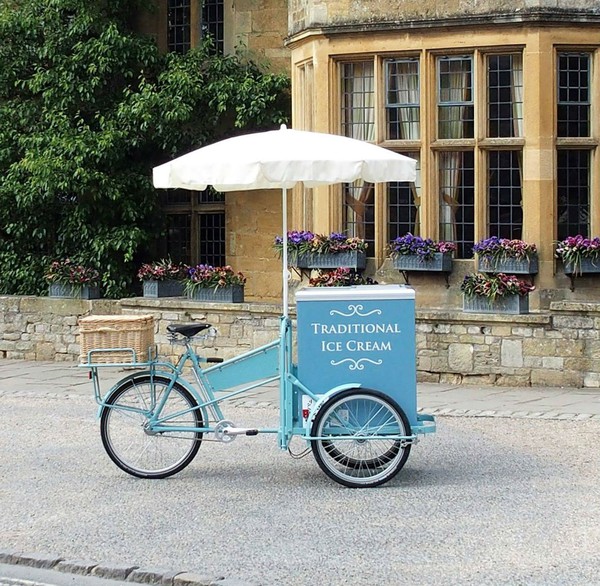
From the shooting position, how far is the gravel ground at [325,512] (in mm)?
6613

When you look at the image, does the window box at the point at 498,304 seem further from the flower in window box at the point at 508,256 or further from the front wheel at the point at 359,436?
the front wheel at the point at 359,436

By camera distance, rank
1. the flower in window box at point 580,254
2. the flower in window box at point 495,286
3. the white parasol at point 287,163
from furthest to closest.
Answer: the flower in window box at point 580,254 < the flower in window box at point 495,286 < the white parasol at point 287,163

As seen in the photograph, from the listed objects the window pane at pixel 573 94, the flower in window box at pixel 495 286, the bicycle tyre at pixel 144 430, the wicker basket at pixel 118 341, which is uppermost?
the window pane at pixel 573 94

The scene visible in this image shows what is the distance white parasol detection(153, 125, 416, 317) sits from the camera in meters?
9.02

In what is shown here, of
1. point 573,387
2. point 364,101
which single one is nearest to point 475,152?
point 364,101

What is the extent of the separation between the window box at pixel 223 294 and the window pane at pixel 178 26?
15.7 ft

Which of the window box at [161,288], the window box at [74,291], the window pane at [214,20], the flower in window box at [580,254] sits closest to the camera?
the flower in window box at [580,254]

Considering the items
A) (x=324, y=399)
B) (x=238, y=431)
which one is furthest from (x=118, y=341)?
(x=324, y=399)

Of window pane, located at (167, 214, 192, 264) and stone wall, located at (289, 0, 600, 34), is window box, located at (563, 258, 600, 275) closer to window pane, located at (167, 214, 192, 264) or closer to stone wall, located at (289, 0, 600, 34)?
stone wall, located at (289, 0, 600, 34)

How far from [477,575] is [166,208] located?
13864mm

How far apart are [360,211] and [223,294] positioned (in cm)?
199

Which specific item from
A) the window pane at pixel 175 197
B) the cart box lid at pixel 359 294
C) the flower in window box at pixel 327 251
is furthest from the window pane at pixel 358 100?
the cart box lid at pixel 359 294

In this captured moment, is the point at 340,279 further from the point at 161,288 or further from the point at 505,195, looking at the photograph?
the point at 161,288

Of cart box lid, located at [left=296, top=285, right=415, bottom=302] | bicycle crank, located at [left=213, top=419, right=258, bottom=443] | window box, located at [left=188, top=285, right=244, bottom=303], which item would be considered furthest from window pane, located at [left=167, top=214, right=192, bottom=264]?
cart box lid, located at [left=296, top=285, right=415, bottom=302]
